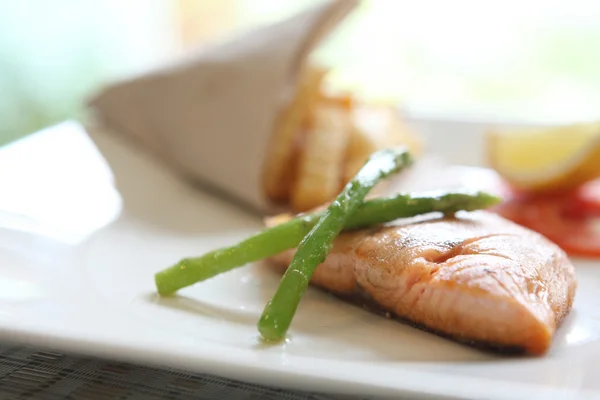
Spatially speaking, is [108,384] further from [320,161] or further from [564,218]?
[564,218]

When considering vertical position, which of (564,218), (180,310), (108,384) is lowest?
(108,384)

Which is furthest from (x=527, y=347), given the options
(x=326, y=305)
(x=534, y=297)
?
(x=326, y=305)

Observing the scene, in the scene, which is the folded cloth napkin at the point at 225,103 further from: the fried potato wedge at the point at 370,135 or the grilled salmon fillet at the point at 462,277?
the grilled salmon fillet at the point at 462,277

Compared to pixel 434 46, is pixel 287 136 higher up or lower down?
lower down

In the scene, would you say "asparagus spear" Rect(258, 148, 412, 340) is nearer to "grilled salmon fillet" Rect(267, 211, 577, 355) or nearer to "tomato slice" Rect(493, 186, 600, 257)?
"grilled salmon fillet" Rect(267, 211, 577, 355)

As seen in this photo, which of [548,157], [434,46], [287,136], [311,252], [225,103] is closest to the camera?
[311,252]

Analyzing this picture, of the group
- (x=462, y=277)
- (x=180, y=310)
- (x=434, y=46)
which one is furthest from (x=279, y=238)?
(x=434, y=46)
